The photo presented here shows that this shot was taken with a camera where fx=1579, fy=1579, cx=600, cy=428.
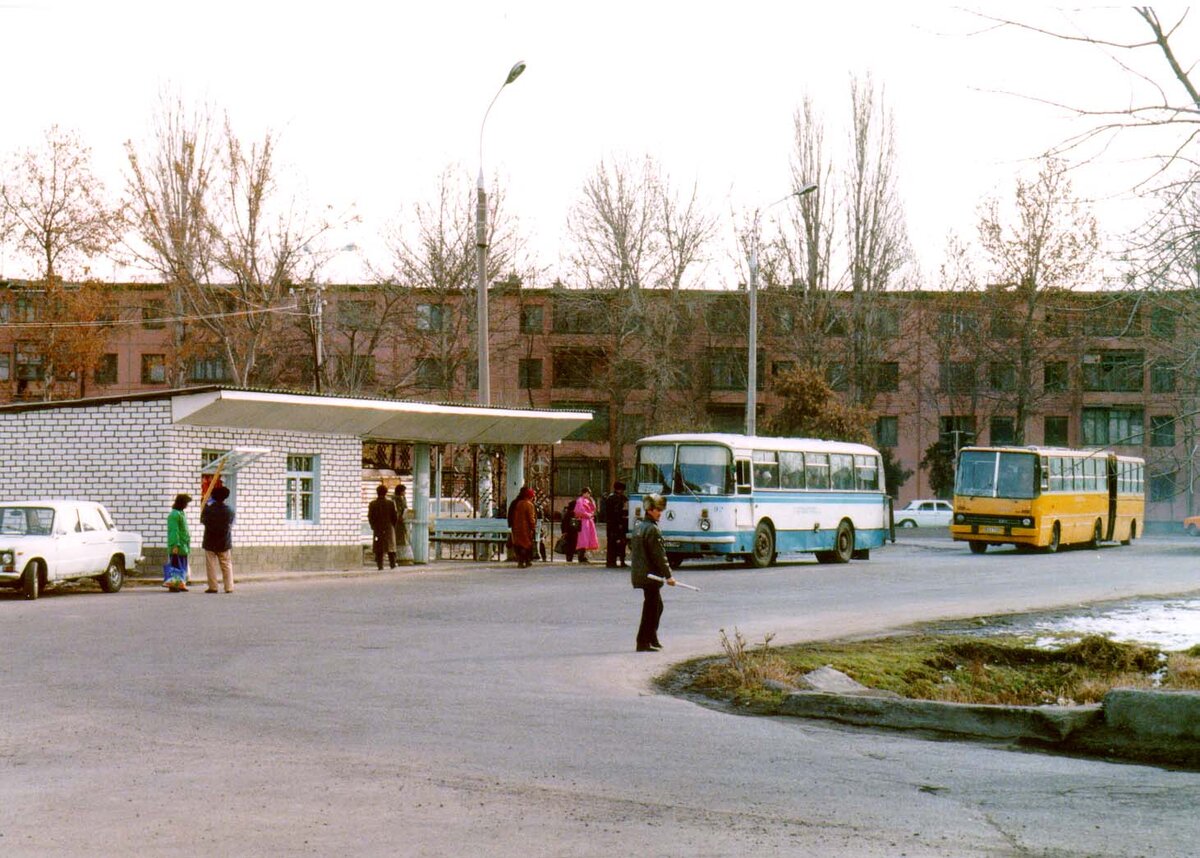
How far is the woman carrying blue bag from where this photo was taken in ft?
82.7

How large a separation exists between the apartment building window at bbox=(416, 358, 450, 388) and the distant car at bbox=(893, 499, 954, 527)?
75.6ft

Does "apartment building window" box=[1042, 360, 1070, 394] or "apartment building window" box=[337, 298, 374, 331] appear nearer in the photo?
"apartment building window" box=[337, 298, 374, 331]

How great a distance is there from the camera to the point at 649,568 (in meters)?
16.3

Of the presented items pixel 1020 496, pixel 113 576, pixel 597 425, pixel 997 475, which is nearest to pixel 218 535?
pixel 113 576

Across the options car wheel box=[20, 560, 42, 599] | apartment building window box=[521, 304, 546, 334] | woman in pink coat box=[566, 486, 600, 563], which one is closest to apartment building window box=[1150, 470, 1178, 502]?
car wheel box=[20, 560, 42, 599]

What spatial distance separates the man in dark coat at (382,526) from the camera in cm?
3238

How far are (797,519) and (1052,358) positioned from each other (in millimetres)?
39906

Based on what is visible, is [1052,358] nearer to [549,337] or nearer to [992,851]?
[549,337]

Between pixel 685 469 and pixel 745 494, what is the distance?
56.4 inches

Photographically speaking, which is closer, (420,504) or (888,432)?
(420,504)

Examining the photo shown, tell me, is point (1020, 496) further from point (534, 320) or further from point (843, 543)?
point (534, 320)

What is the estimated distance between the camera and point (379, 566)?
32.4 meters

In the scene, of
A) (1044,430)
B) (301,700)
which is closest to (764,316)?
(1044,430)

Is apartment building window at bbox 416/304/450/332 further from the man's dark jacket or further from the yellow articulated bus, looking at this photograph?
the man's dark jacket
